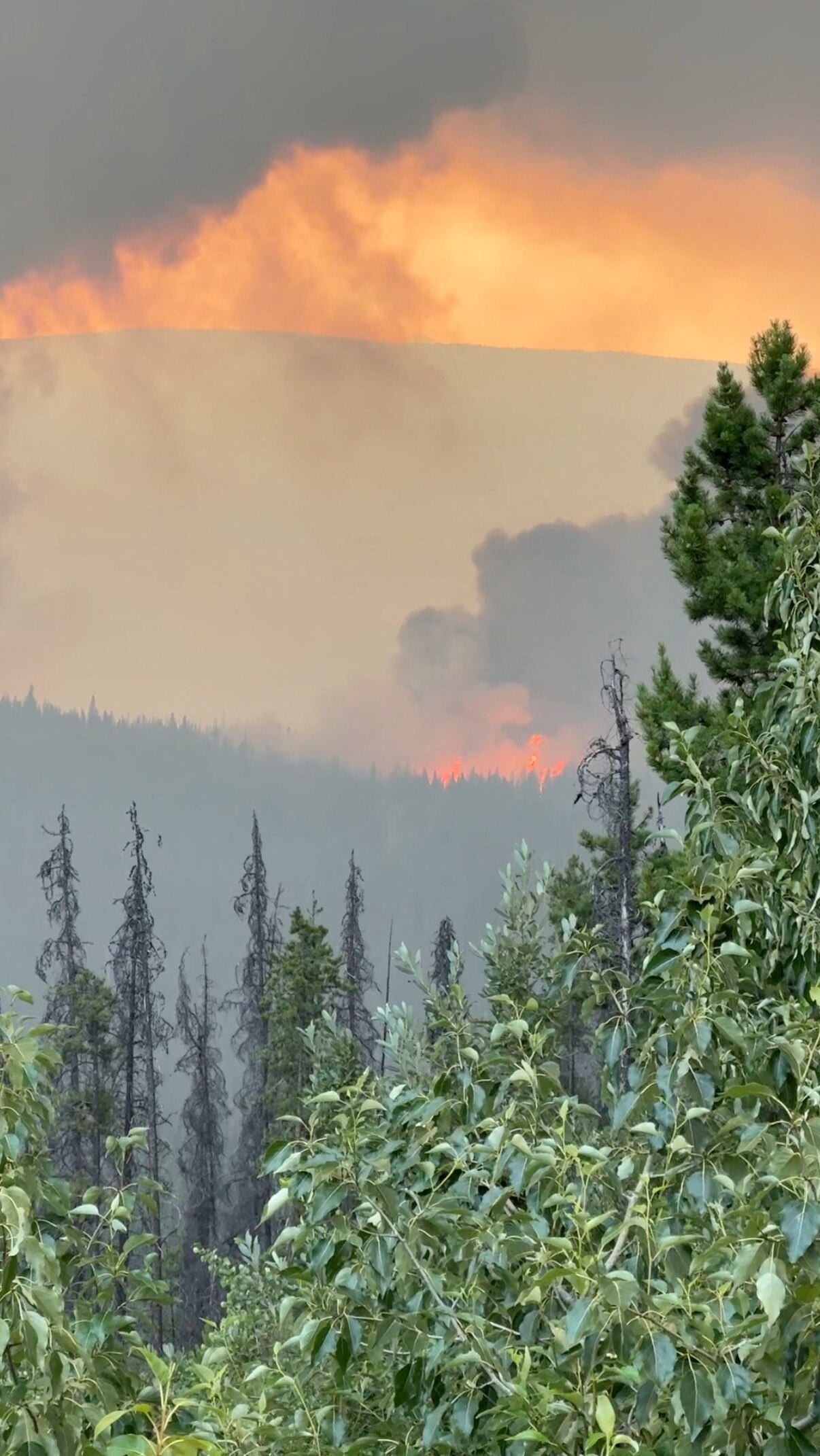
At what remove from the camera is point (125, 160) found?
665 centimetres

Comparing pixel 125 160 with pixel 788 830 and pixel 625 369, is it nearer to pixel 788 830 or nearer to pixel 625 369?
pixel 625 369

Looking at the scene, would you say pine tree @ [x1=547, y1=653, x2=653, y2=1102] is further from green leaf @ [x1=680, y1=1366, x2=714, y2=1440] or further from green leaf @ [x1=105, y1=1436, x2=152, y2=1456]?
green leaf @ [x1=105, y1=1436, x2=152, y2=1456]

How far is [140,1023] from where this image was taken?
6.72 meters

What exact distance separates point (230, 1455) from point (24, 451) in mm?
6562

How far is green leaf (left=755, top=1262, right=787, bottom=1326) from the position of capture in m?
0.91

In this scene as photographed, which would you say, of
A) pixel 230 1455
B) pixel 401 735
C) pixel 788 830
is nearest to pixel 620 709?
pixel 401 735

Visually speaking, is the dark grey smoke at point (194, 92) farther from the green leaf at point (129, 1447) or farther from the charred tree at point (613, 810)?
the green leaf at point (129, 1447)

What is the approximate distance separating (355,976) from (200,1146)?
1102 millimetres

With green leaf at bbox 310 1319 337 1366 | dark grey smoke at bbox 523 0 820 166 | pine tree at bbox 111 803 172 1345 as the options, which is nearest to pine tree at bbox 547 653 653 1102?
pine tree at bbox 111 803 172 1345

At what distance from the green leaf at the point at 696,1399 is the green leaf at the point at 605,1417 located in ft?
0.17

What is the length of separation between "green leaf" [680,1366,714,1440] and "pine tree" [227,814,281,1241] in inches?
231

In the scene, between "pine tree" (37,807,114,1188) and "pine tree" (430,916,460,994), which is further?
"pine tree" (430,916,460,994)

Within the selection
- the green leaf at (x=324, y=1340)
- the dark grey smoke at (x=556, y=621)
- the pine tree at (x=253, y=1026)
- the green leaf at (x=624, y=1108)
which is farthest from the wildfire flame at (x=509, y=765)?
the green leaf at (x=324, y=1340)

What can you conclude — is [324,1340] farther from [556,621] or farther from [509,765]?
[556,621]
